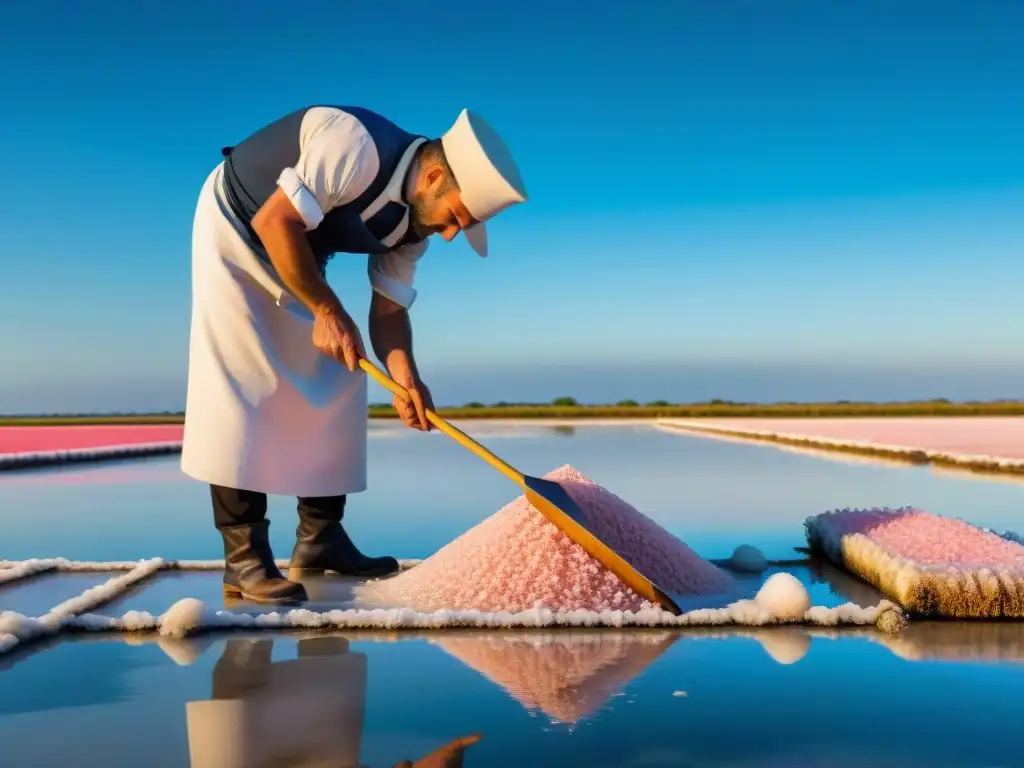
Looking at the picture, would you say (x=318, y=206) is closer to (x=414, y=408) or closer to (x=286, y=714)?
(x=414, y=408)

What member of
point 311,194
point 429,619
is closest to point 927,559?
point 429,619

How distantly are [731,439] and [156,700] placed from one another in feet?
32.8

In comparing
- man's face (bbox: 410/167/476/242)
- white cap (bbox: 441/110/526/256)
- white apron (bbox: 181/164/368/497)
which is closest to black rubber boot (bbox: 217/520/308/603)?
white apron (bbox: 181/164/368/497)

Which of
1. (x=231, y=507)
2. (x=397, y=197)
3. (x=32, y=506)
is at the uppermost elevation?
(x=397, y=197)

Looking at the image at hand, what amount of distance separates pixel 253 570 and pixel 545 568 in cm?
72

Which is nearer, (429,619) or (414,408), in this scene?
(429,619)

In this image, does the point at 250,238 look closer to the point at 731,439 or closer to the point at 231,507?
the point at 231,507

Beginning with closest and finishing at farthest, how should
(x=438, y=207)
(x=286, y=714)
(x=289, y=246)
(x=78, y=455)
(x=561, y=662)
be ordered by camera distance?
(x=286, y=714) → (x=561, y=662) → (x=289, y=246) → (x=438, y=207) → (x=78, y=455)

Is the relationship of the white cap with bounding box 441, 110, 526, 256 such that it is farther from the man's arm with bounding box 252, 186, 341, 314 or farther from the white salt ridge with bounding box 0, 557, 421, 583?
the white salt ridge with bounding box 0, 557, 421, 583

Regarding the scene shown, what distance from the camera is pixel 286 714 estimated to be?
4.71ft

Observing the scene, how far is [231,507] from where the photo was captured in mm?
2486

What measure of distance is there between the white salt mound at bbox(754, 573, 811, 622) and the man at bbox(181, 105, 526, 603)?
0.93 m

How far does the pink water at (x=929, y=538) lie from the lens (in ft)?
7.72

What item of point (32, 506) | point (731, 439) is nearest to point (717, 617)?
point (32, 506)
